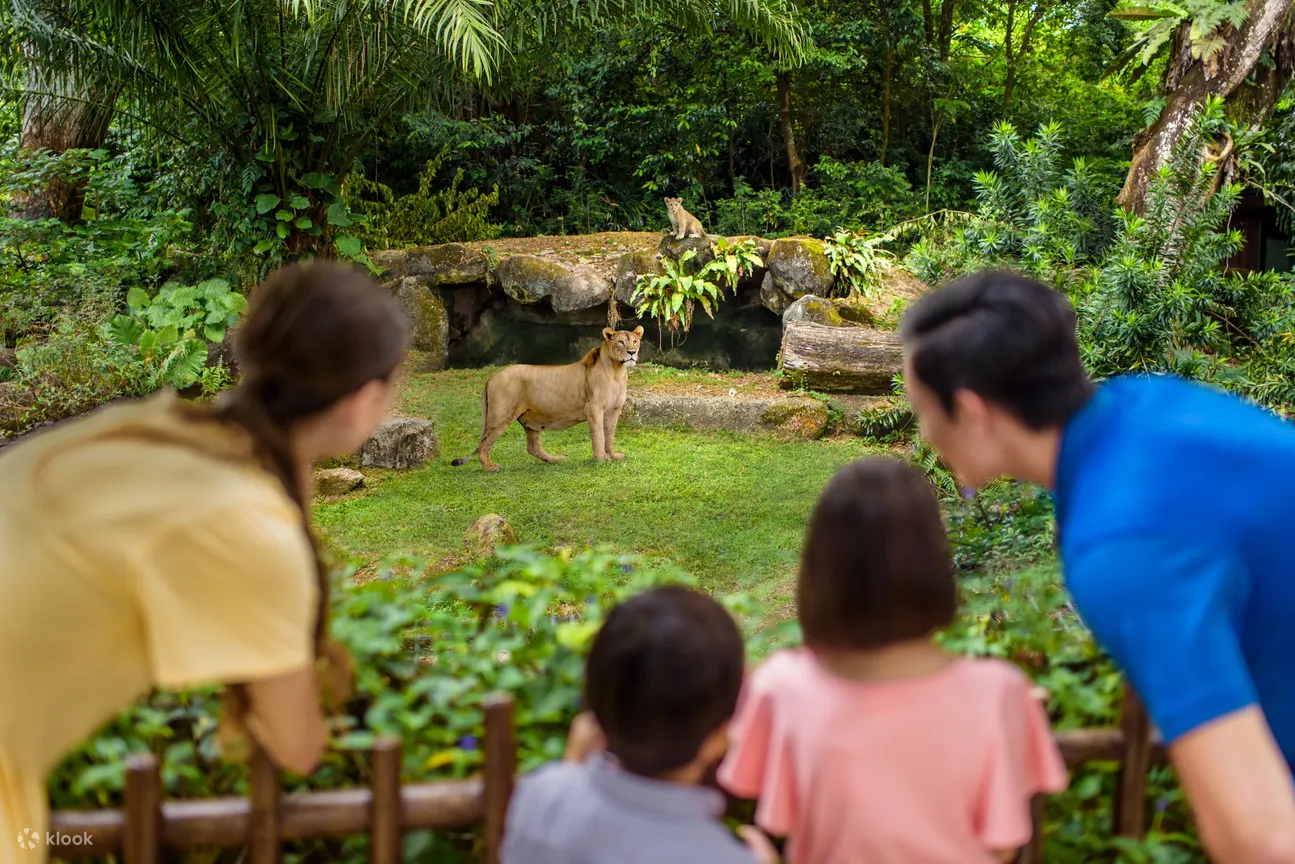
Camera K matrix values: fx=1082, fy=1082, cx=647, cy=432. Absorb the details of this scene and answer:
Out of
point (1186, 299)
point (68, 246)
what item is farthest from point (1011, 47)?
point (1186, 299)

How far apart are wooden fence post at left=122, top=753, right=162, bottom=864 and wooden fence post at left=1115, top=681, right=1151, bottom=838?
1636mm

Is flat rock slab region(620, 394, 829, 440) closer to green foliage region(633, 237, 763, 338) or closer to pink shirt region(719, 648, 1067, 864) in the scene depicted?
green foliage region(633, 237, 763, 338)

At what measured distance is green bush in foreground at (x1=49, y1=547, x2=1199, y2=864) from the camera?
1.91m

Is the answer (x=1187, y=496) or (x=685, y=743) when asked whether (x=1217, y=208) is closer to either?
(x=1187, y=496)

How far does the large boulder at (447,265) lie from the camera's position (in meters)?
15.3

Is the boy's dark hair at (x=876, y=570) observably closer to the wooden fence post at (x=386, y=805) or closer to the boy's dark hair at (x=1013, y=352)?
the boy's dark hair at (x=1013, y=352)

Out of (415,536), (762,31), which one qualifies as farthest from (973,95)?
(415,536)

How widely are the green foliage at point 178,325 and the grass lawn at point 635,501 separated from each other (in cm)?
209

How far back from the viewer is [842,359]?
11.3 m

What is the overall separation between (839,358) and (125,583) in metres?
10.3

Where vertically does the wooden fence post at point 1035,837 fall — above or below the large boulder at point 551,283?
below

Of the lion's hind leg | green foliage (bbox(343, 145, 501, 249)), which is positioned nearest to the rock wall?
green foliage (bbox(343, 145, 501, 249))

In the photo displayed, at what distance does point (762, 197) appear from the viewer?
63.0 ft

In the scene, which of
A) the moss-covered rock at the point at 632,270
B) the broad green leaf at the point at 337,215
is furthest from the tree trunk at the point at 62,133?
the moss-covered rock at the point at 632,270
